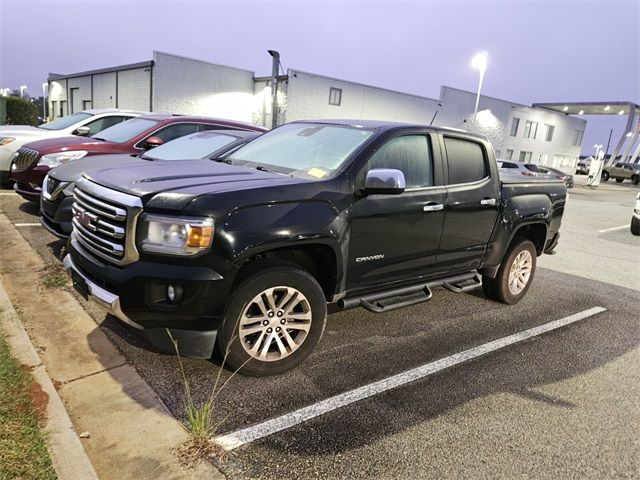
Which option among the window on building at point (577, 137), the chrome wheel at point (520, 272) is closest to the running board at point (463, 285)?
the chrome wheel at point (520, 272)

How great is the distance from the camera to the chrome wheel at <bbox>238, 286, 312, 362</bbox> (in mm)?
3230

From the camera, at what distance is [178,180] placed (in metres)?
3.28

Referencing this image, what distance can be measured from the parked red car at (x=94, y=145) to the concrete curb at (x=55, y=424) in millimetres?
3784

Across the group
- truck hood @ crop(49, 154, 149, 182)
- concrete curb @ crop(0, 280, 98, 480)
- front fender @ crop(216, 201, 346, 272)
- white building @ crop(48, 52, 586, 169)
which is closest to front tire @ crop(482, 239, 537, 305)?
front fender @ crop(216, 201, 346, 272)

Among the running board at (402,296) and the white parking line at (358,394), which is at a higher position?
the running board at (402,296)

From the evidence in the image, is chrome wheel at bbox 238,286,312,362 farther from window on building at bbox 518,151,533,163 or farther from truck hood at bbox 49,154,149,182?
window on building at bbox 518,151,533,163

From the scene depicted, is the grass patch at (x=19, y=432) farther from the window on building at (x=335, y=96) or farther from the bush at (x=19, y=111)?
the bush at (x=19, y=111)

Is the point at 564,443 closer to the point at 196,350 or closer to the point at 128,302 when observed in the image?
the point at 196,350

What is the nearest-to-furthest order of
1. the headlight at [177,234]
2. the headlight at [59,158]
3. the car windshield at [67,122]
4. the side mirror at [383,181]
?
the headlight at [177,234], the side mirror at [383,181], the headlight at [59,158], the car windshield at [67,122]

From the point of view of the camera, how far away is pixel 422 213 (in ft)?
13.4

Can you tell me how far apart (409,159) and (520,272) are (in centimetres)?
231

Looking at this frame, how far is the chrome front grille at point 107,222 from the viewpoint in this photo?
9.77 ft

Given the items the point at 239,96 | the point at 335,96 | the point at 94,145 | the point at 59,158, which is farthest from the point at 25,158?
the point at 335,96

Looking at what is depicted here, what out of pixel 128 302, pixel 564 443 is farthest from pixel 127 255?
pixel 564 443
